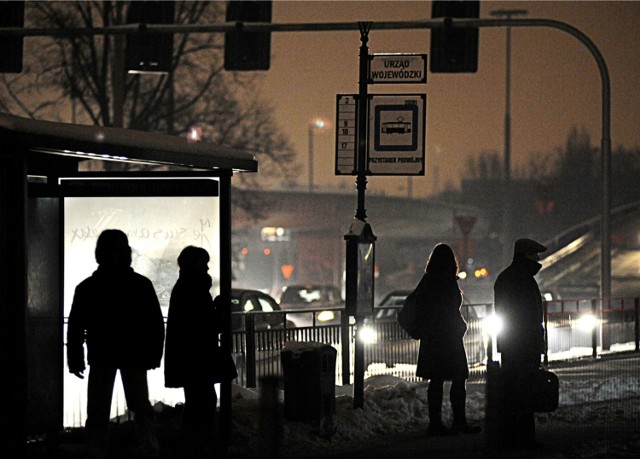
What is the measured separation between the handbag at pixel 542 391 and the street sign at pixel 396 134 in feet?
13.9

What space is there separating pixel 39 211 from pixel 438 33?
11.5m

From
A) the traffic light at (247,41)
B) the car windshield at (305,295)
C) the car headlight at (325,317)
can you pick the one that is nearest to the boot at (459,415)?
the traffic light at (247,41)

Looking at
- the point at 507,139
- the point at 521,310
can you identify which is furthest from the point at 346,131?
the point at 507,139

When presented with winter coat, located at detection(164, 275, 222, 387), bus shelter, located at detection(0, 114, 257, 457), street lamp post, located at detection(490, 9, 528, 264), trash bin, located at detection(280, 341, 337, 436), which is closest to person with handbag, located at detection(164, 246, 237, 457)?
winter coat, located at detection(164, 275, 222, 387)

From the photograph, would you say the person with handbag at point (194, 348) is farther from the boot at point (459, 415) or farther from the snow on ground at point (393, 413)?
the boot at point (459, 415)

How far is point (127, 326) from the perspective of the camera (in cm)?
1004

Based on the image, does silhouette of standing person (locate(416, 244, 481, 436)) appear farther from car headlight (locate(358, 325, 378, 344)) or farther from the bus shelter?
car headlight (locate(358, 325, 378, 344))

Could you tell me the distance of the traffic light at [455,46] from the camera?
71.2ft

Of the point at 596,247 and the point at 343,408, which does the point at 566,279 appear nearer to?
the point at 596,247

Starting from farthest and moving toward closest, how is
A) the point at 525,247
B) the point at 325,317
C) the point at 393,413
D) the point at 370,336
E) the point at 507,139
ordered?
the point at 507,139 < the point at 325,317 < the point at 370,336 < the point at 393,413 < the point at 525,247

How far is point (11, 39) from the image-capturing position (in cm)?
2356

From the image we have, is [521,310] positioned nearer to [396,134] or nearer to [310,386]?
[310,386]

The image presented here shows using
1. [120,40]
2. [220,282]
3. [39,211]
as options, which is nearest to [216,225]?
[220,282]

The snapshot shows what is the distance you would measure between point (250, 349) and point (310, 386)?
5.85 meters
